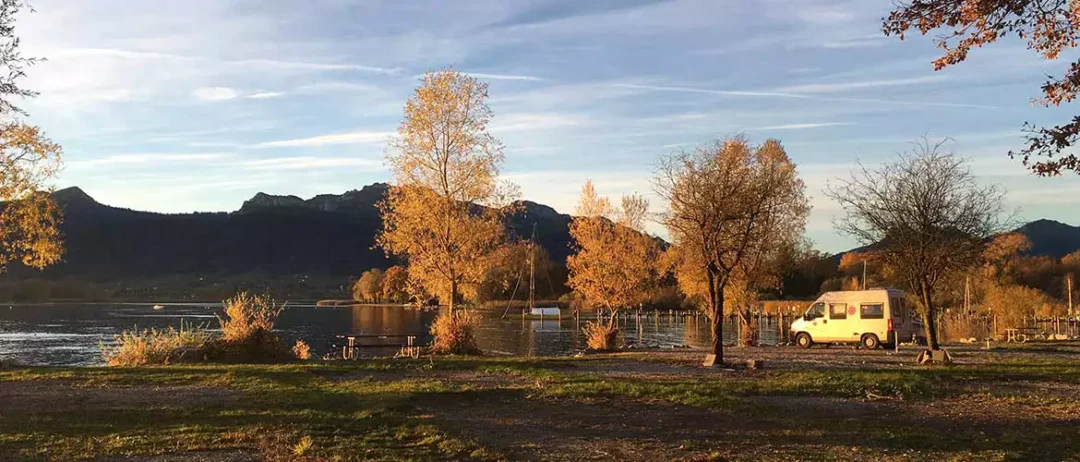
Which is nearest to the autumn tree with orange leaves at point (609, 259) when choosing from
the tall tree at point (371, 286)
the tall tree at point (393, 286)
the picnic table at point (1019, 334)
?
the picnic table at point (1019, 334)

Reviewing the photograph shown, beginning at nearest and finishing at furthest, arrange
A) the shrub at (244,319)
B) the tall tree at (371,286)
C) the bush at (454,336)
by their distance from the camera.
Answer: the shrub at (244,319)
the bush at (454,336)
the tall tree at (371,286)

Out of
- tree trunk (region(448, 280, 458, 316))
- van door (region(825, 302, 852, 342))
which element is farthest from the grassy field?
van door (region(825, 302, 852, 342))

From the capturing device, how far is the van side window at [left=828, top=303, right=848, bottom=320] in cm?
2892

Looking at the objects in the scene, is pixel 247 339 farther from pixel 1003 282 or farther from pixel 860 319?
pixel 1003 282

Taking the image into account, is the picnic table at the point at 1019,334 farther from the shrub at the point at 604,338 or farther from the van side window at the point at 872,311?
the shrub at the point at 604,338

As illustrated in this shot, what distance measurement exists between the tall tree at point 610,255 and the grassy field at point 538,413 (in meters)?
20.0

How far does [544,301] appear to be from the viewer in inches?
4811

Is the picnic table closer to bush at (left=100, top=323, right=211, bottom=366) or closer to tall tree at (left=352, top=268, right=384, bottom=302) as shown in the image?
bush at (left=100, top=323, right=211, bottom=366)

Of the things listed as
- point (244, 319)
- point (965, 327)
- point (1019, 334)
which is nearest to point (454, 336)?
point (244, 319)

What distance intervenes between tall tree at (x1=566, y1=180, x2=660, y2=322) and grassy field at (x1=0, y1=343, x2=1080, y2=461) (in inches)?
789

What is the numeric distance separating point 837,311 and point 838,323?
473 mm

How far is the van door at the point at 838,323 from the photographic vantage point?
28.8 meters

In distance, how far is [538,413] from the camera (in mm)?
11273

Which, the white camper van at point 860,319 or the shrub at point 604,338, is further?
the shrub at point 604,338
